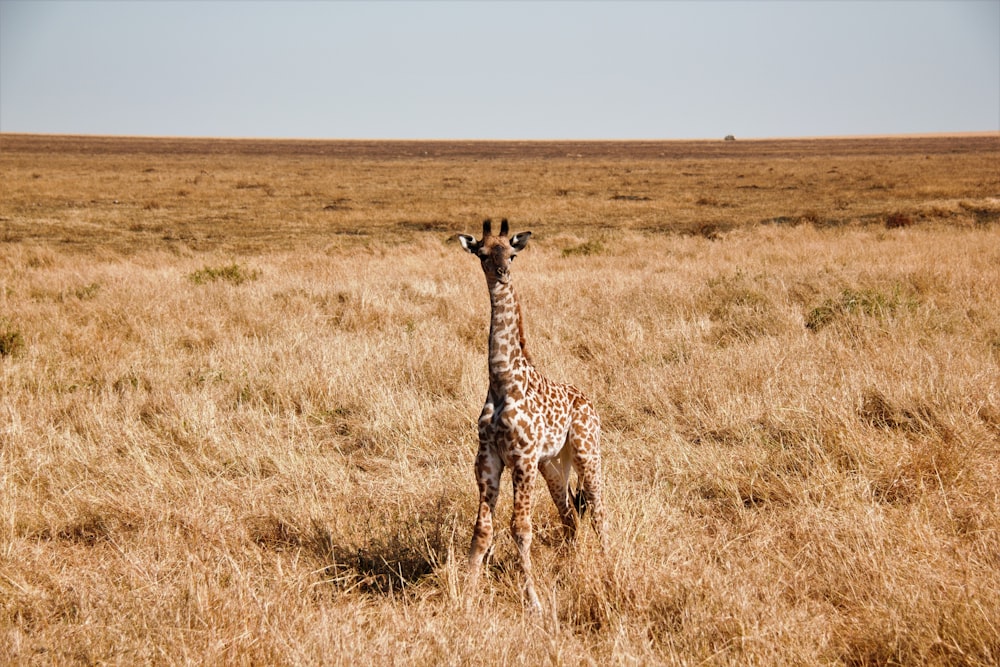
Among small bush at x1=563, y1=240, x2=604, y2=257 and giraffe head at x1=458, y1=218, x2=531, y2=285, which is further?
small bush at x1=563, y1=240, x2=604, y2=257

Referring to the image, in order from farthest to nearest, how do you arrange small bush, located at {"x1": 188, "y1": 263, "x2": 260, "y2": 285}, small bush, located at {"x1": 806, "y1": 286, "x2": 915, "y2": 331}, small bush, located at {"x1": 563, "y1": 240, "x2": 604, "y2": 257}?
small bush, located at {"x1": 563, "y1": 240, "x2": 604, "y2": 257} → small bush, located at {"x1": 188, "y1": 263, "x2": 260, "y2": 285} → small bush, located at {"x1": 806, "y1": 286, "x2": 915, "y2": 331}

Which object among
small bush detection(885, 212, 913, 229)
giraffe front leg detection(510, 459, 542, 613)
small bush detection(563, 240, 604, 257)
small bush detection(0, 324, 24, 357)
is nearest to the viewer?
giraffe front leg detection(510, 459, 542, 613)

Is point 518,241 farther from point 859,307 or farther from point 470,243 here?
point 859,307

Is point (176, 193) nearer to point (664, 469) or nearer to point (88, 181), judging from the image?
point (88, 181)

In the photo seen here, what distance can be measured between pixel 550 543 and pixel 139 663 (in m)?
2.09

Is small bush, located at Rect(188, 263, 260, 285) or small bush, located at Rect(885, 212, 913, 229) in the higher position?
small bush, located at Rect(885, 212, 913, 229)

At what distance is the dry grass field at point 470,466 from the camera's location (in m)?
3.16

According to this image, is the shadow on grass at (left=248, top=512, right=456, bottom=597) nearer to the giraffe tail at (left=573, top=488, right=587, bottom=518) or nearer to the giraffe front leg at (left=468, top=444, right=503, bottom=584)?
the giraffe front leg at (left=468, top=444, right=503, bottom=584)

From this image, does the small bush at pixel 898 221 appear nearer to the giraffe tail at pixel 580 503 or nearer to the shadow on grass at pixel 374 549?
the giraffe tail at pixel 580 503

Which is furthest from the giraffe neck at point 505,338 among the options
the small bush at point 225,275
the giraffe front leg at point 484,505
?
the small bush at point 225,275

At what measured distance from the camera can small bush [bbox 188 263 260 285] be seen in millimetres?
12492

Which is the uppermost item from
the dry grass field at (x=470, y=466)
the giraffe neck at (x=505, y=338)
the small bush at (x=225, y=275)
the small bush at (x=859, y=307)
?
the giraffe neck at (x=505, y=338)

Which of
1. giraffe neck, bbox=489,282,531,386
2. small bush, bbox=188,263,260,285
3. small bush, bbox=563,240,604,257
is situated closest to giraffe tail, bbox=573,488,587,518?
giraffe neck, bbox=489,282,531,386

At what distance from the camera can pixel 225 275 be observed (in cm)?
1293
